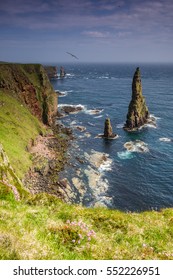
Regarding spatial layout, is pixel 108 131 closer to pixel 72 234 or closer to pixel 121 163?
pixel 121 163

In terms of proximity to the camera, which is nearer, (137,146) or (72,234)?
(72,234)

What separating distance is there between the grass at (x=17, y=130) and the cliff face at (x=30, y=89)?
244 inches

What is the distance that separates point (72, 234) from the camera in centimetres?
964

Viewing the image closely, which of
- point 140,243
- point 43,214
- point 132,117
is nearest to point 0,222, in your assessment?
point 43,214

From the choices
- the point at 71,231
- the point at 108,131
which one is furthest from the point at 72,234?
the point at 108,131

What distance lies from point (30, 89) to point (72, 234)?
387 ft

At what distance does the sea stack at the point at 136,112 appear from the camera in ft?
391

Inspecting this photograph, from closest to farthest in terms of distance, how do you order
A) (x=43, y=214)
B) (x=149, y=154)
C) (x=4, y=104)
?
(x=43, y=214) < (x=149, y=154) < (x=4, y=104)

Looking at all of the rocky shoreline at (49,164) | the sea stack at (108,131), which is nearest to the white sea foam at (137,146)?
the sea stack at (108,131)

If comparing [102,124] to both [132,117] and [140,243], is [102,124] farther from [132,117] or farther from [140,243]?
[140,243]

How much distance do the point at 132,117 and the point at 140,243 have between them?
11161cm

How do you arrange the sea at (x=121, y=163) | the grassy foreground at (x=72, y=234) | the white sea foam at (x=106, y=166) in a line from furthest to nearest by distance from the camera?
the white sea foam at (x=106, y=166) → the sea at (x=121, y=163) → the grassy foreground at (x=72, y=234)

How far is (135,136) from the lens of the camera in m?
109

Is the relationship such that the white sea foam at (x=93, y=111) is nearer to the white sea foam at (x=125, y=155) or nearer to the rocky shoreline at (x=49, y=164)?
the rocky shoreline at (x=49, y=164)
